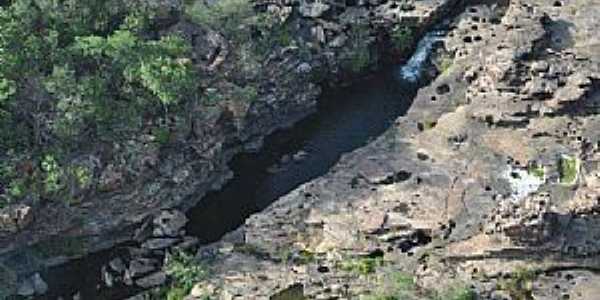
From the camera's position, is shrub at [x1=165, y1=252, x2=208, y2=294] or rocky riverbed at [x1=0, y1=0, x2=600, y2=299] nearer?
rocky riverbed at [x1=0, y1=0, x2=600, y2=299]

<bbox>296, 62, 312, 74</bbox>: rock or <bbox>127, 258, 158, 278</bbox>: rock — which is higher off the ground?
<bbox>296, 62, 312, 74</bbox>: rock

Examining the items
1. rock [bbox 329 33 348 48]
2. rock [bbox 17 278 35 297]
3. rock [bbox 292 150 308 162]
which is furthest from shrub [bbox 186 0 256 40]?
rock [bbox 17 278 35 297]

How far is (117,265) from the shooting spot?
150 feet

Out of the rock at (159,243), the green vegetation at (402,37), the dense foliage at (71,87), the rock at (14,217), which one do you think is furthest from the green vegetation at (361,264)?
the green vegetation at (402,37)

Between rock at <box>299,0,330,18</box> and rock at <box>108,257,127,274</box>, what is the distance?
1654cm

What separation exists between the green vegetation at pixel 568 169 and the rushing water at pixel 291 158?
992 cm

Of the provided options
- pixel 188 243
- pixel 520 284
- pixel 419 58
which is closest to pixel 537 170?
pixel 520 284

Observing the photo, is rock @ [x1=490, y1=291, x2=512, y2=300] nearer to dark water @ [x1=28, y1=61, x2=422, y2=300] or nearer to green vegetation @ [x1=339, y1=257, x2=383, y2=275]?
green vegetation @ [x1=339, y1=257, x2=383, y2=275]

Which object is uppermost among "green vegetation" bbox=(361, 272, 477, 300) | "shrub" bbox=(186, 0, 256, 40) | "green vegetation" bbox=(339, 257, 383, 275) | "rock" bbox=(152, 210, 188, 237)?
"shrub" bbox=(186, 0, 256, 40)

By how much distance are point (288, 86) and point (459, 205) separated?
41.2ft

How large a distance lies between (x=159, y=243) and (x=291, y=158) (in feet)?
27.5

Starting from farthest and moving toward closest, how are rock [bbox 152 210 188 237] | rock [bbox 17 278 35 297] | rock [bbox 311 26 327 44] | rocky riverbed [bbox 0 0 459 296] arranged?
rock [bbox 311 26 327 44], rock [bbox 152 210 188 237], rocky riverbed [bbox 0 0 459 296], rock [bbox 17 278 35 297]

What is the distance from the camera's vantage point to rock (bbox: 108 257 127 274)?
149 ft

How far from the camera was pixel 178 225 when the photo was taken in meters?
47.0
